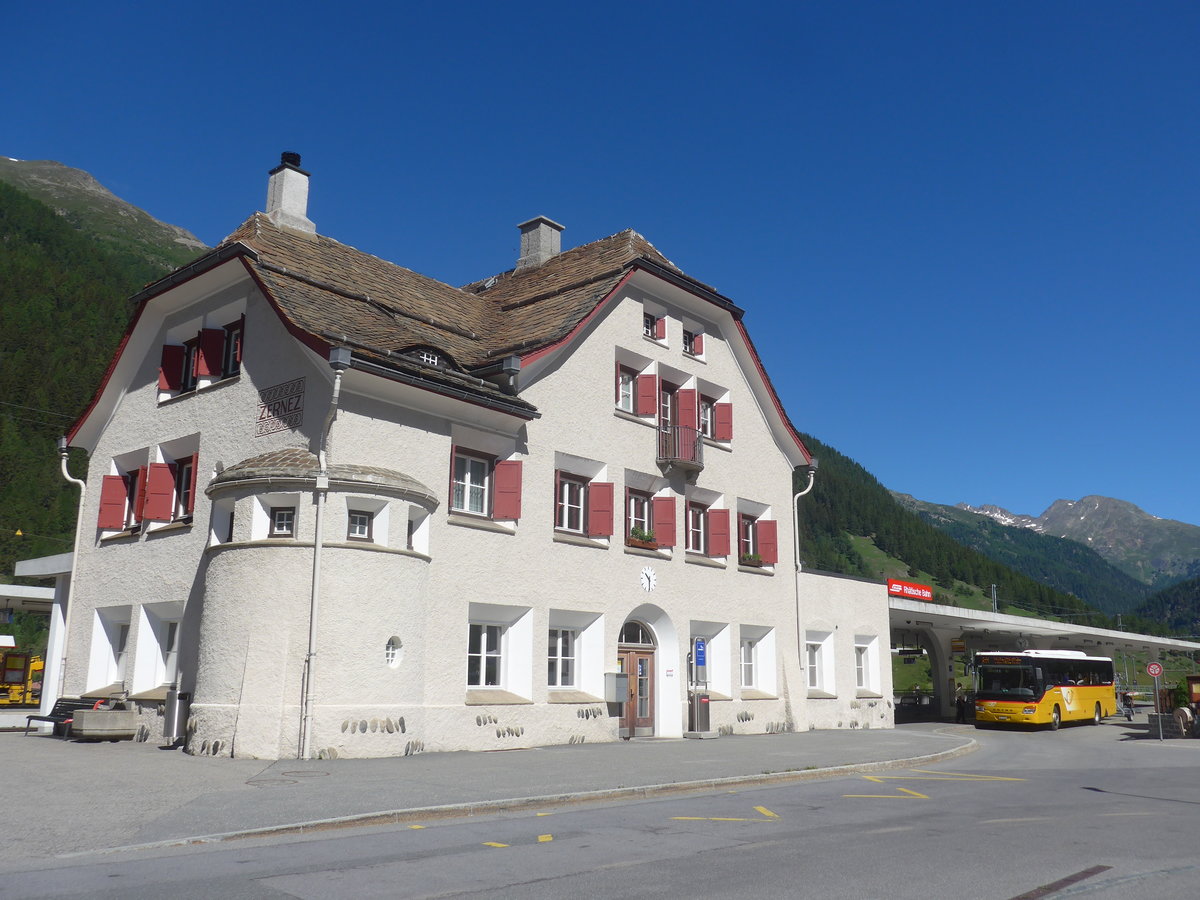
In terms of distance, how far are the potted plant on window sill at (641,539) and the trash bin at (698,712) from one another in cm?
344

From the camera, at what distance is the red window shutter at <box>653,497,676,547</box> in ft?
75.9

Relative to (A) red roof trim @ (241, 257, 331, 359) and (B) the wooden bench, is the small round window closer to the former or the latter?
(A) red roof trim @ (241, 257, 331, 359)

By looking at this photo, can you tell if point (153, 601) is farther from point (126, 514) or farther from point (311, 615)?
point (311, 615)

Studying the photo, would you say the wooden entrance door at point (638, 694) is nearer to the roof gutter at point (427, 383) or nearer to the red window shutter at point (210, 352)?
the roof gutter at point (427, 383)

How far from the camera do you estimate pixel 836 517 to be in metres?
173

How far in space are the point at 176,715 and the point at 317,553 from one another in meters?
4.66

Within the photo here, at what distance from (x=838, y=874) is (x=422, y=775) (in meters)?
7.37

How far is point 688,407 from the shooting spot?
24.8 metres

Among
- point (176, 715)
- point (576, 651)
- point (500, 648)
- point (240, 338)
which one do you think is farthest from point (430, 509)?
point (176, 715)

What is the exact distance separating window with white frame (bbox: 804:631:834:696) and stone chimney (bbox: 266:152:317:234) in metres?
16.7

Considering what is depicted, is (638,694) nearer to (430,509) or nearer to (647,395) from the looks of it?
(647,395)

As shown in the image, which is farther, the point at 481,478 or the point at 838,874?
the point at 481,478

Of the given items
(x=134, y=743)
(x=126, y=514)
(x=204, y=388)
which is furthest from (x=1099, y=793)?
(x=126, y=514)

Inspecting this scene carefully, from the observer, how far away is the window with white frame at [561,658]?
20703mm
